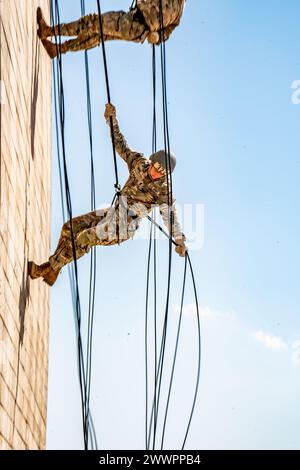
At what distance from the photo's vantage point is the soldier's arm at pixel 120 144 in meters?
8.01

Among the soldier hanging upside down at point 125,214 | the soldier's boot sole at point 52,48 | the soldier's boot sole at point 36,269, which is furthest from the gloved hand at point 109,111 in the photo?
the soldier's boot sole at point 36,269

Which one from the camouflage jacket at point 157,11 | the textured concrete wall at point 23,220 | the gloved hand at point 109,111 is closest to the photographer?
the textured concrete wall at point 23,220

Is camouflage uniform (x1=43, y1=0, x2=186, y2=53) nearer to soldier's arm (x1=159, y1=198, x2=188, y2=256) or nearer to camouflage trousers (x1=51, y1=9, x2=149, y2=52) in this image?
camouflage trousers (x1=51, y1=9, x2=149, y2=52)

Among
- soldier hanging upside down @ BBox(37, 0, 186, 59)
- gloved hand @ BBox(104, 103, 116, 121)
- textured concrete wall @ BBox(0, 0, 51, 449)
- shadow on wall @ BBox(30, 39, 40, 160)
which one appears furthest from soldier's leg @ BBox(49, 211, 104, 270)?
soldier hanging upside down @ BBox(37, 0, 186, 59)

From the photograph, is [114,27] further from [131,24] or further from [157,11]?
[157,11]

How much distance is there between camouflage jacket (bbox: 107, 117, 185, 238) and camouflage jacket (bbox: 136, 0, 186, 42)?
1220 millimetres

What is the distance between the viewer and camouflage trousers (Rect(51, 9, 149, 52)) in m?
8.48

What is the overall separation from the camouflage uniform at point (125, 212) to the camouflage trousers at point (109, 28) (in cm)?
111

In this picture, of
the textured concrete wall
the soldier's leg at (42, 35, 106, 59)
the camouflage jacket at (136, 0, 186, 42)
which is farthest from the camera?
the soldier's leg at (42, 35, 106, 59)

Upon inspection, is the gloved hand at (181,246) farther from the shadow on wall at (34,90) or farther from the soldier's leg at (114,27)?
the soldier's leg at (114,27)

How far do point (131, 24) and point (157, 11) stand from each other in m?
0.33

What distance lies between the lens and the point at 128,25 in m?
8.49

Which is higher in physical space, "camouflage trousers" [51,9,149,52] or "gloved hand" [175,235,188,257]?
"camouflage trousers" [51,9,149,52]

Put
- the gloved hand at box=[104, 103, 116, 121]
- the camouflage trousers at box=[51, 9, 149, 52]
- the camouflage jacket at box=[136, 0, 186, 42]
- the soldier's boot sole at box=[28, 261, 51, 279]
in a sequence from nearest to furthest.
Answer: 1. the soldier's boot sole at box=[28, 261, 51, 279]
2. the gloved hand at box=[104, 103, 116, 121]
3. the camouflage jacket at box=[136, 0, 186, 42]
4. the camouflage trousers at box=[51, 9, 149, 52]
